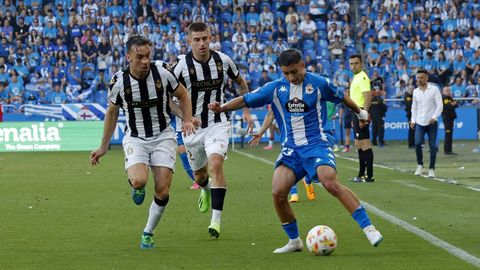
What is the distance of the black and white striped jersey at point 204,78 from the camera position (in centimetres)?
1176

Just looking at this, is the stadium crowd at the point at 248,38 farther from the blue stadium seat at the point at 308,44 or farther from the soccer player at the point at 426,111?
the soccer player at the point at 426,111

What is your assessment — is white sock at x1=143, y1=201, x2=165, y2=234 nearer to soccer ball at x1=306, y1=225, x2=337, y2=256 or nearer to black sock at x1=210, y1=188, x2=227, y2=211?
black sock at x1=210, y1=188, x2=227, y2=211

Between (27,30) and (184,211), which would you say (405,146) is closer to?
Result: (27,30)

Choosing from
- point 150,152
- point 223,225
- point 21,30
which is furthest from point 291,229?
point 21,30

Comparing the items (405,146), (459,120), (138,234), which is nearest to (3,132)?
(405,146)

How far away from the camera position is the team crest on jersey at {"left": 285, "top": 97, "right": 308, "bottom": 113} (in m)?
9.66

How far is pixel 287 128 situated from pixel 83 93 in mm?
25612

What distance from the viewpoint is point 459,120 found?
3469 centimetres

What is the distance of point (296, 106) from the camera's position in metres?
9.68

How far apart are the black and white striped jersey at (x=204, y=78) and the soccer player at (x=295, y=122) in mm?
2098

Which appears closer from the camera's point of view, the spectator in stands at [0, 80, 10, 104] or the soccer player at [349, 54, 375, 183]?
the soccer player at [349, 54, 375, 183]

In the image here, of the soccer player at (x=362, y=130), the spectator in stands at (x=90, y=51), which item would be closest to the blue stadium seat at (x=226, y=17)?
the spectator in stands at (x=90, y=51)

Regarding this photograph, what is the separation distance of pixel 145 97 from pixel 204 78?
171cm

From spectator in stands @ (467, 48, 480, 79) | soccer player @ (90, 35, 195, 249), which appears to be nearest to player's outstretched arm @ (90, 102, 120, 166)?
soccer player @ (90, 35, 195, 249)
